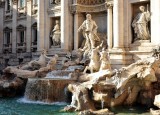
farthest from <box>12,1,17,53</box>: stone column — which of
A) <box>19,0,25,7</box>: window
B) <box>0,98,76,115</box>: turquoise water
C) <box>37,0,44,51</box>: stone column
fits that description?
<box>0,98,76,115</box>: turquoise water

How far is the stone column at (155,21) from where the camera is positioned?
58.7 feet

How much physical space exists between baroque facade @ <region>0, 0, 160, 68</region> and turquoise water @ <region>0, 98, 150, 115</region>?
4.72m

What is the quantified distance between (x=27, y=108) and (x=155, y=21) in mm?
8915

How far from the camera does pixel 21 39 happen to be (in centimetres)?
2752

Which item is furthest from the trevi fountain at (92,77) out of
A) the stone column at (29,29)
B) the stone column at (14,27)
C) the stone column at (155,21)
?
the stone column at (14,27)

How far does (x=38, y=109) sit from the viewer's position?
14.8 meters

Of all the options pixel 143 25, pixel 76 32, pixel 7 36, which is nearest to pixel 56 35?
pixel 76 32

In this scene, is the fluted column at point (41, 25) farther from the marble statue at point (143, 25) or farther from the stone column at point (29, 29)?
the marble statue at point (143, 25)

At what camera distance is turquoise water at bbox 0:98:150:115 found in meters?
13.7

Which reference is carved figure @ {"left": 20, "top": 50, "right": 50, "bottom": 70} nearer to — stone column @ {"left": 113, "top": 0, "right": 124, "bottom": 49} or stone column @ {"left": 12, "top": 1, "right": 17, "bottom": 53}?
stone column @ {"left": 113, "top": 0, "right": 124, "bottom": 49}

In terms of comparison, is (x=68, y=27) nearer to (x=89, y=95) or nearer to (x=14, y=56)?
(x=14, y=56)

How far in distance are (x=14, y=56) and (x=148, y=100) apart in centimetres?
1561

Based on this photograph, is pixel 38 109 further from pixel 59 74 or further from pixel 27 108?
pixel 59 74

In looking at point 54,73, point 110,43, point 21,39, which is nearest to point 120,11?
point 110,43
